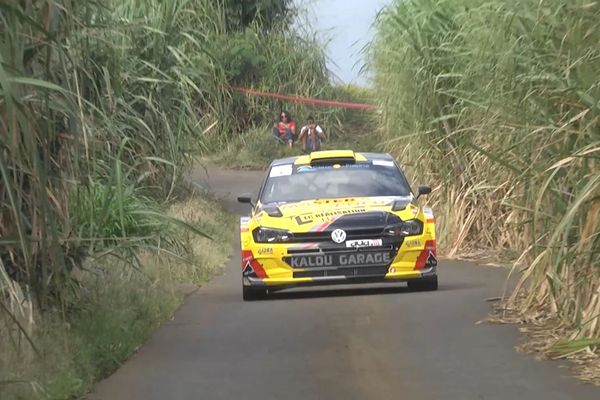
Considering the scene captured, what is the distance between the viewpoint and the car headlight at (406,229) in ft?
46.5

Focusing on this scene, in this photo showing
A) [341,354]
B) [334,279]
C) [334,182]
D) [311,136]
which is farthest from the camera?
[311,136]

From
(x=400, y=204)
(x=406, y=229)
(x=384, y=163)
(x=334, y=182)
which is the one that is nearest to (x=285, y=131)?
(x=384, y=163)

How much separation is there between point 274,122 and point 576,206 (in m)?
27.1

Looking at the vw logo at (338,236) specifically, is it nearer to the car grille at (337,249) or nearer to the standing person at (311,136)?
the car grille at (337,249)

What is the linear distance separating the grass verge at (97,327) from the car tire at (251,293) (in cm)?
72

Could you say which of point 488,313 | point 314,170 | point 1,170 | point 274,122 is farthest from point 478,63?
point 274,122

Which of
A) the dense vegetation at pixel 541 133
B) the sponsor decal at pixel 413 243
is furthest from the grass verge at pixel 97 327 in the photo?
the dense vegetation at pixel 541 133

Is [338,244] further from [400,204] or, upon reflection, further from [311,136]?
[311,136]

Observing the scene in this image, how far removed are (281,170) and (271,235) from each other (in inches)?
69.6

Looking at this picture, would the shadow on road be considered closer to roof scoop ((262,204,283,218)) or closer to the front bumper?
the front bumper

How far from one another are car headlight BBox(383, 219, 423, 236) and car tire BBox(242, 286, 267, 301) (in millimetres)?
1569

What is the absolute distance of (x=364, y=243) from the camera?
14.1 meters

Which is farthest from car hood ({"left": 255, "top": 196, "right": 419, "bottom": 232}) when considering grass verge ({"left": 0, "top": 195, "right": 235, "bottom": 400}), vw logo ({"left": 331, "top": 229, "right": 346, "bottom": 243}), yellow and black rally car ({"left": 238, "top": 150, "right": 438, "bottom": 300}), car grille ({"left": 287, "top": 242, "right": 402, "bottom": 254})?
grass verge ({"left": 0, "top": 195, "right": 235, "bottom": 400})

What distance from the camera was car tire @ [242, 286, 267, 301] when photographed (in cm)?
1453
